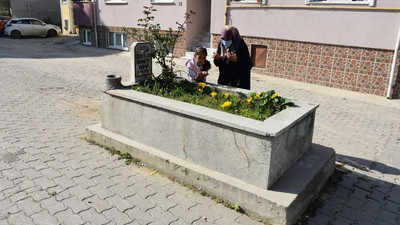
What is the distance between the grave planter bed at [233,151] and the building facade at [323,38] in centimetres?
609

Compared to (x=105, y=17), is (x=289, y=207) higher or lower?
lower

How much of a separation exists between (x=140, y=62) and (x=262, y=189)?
8.90ft

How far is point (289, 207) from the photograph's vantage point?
3320 mm

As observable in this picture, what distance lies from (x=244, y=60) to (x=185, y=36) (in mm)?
9414

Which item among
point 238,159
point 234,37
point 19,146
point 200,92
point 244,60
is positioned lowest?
point 19,146

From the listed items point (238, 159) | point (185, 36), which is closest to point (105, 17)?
point (185, 36)

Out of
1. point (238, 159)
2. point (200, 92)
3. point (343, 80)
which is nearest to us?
point (238, 159)

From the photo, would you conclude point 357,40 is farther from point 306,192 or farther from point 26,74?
point 26,74

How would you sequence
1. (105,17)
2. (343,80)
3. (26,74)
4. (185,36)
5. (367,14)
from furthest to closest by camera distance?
1. (105,17)
2. (185,36)
3. (26,74)
4. (343,80)
5. (367,14)

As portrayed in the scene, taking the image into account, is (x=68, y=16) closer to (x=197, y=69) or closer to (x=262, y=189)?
(x=197, y=69)

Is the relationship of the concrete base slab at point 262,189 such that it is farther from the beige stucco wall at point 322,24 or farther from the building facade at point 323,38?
the beige stucco wall at point 322,24

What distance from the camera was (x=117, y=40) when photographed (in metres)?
18.0

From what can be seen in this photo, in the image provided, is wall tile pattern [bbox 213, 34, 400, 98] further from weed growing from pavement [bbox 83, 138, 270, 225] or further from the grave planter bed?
weed growing from pavement [bbox 83, 138, 270, 225]

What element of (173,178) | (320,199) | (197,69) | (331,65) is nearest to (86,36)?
(331,65)
